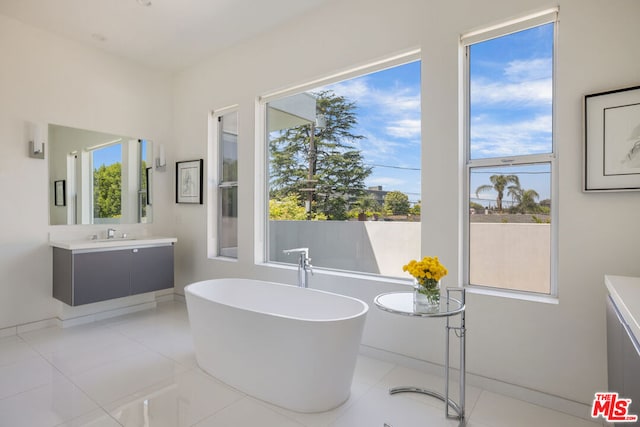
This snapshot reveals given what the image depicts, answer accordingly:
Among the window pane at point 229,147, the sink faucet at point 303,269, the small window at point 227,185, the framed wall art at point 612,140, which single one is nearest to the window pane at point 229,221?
the small window at point 227,185

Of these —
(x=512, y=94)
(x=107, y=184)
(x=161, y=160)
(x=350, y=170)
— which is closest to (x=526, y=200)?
(x=512, y=94)

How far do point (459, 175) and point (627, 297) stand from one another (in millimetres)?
1226

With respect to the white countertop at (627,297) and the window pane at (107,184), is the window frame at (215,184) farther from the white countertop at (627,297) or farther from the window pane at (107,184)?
the white countertop at (627,297)

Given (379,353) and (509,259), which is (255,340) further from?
(509,259)

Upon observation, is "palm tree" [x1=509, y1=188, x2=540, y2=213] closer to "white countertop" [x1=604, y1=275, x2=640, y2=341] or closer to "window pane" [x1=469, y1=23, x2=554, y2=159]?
"window pane" [x1=469, y1=23, x2=554, y2=159]

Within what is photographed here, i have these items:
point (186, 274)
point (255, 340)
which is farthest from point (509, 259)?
point (186, 274)

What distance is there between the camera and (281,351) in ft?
6.83

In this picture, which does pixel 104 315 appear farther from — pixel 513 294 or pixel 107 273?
pixel 513 294

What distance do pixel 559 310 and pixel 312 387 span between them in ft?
5.10

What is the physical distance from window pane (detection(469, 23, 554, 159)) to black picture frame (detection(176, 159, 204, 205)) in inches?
124

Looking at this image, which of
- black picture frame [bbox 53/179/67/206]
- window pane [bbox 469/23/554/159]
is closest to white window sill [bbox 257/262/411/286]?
window pane [bbox 469/23/554/159]

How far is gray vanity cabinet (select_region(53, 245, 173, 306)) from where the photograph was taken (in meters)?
3.33

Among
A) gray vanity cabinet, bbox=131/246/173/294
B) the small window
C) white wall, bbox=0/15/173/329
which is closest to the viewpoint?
white wall, bbox=0/15/173/329

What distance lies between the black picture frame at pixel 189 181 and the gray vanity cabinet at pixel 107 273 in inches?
26.7
